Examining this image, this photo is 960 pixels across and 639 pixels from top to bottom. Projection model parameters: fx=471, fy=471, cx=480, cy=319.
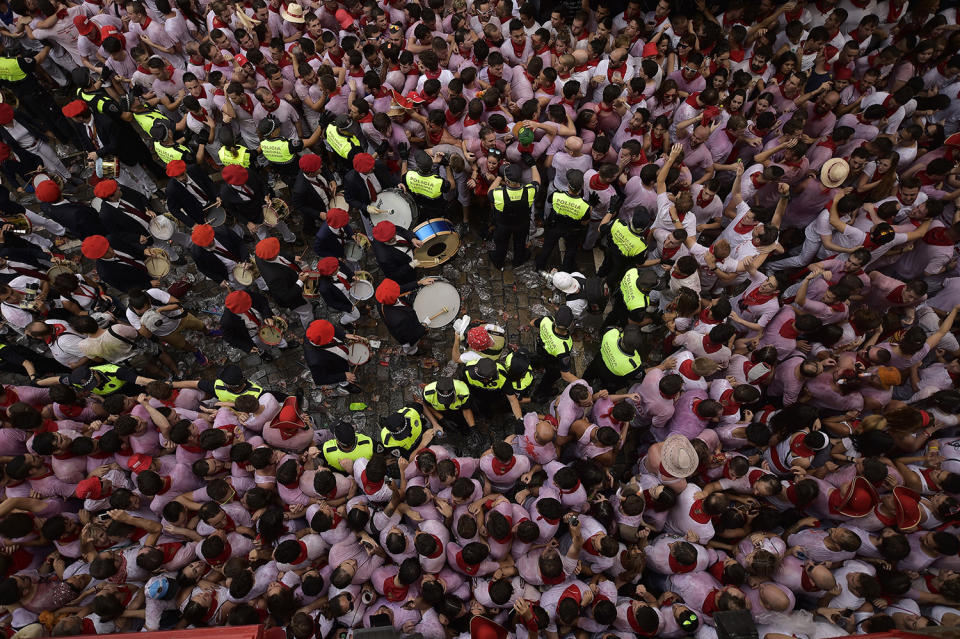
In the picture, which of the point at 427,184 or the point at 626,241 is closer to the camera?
the point at 626,241

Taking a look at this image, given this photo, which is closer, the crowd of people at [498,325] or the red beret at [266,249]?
the crowd of people at [498,325]

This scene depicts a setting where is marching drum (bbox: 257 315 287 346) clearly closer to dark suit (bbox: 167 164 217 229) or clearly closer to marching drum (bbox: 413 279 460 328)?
marching drum (bbox: 413 279 460 328)

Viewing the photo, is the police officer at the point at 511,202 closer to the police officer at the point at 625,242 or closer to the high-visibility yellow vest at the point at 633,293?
the police officer at the point at 625,242

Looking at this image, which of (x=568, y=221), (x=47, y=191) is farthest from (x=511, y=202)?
(x=47, y=191)

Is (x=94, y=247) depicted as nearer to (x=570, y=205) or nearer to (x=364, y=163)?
(x=364, y=163)

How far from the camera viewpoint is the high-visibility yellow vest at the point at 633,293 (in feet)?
22.2

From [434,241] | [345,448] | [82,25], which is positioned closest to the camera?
[345,448]

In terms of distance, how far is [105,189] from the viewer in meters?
7.37

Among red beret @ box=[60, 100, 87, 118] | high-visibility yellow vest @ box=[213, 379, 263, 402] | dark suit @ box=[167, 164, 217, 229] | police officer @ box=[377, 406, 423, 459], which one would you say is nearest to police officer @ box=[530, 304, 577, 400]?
police officer @ box=[377, 406, 423, 459]

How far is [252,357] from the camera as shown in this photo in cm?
826

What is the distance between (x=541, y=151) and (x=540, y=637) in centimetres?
709

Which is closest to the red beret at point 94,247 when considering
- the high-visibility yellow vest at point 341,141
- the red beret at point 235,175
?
the red beret at point 235,175

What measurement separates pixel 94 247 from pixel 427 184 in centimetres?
495

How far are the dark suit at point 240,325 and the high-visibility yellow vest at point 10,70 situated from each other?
7.51 m
